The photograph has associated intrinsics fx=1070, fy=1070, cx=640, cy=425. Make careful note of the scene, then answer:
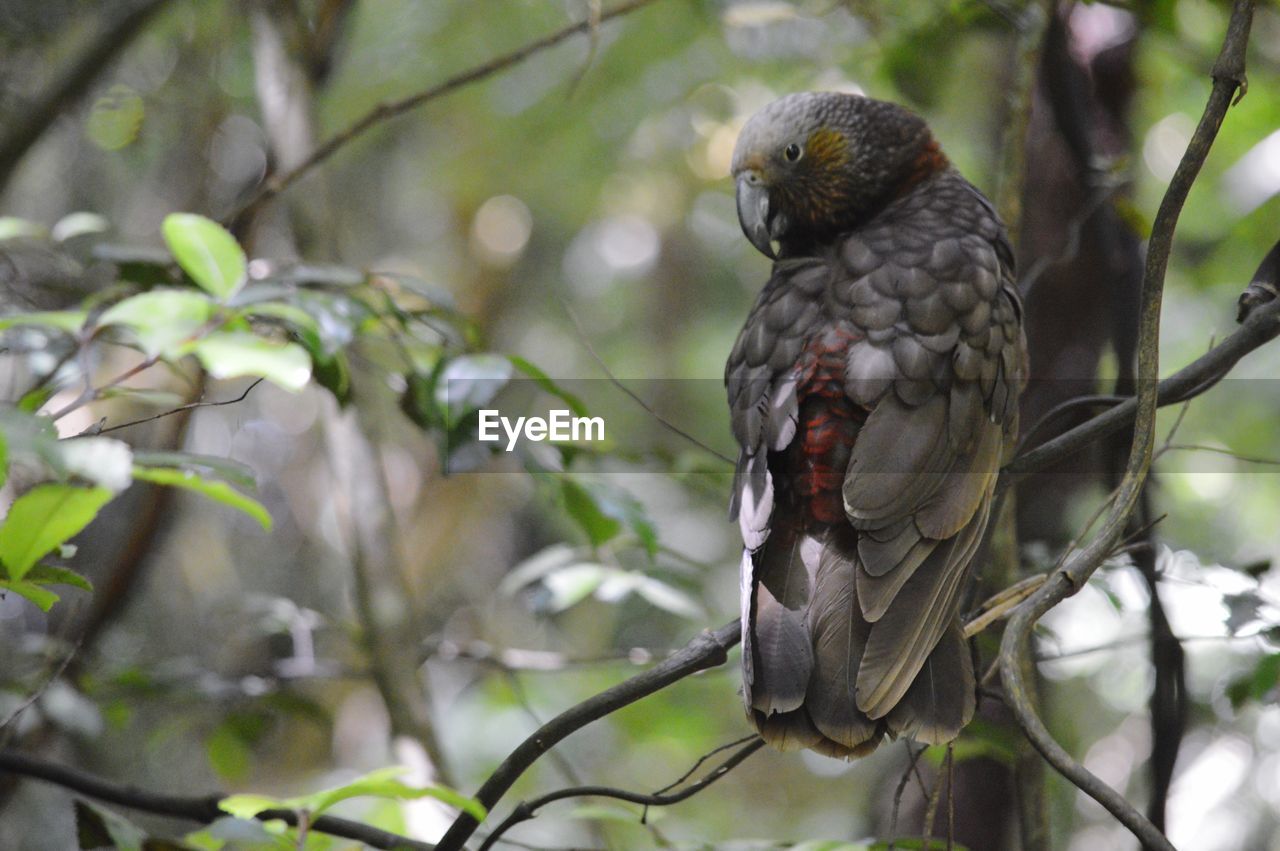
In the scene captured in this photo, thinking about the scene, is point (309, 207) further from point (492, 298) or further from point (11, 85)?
point (492, 298)

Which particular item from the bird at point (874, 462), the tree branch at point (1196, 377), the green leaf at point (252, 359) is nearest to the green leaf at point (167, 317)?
the green leaf at point (252, 359)

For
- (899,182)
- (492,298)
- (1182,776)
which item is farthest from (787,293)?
(492,298)

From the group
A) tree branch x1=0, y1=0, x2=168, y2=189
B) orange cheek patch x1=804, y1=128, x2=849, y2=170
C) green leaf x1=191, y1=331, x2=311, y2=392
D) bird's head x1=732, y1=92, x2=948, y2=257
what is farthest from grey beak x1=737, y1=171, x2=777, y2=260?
tree branch x1=0, y1=0, x2=168, y2=189

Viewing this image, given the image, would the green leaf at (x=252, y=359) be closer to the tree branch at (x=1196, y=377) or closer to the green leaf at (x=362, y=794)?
the green leaf at (x=362, y=794)

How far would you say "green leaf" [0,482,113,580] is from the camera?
→ 0.99m

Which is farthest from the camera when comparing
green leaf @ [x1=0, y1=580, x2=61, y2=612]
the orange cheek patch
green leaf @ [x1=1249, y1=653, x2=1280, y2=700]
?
the orange cheek patch

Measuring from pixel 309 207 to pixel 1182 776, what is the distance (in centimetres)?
317

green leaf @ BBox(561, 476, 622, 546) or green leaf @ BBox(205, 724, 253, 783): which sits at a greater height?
green leaf @ BBox(561, 476, 622, 546)

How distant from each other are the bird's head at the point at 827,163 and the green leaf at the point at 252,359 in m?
1.26

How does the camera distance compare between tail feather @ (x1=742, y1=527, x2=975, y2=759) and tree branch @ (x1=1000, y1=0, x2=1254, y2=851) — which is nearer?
tree branch @ (x1=1000, y1=0, x2=1254, y2=851)

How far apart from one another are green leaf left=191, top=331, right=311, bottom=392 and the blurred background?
0.58 meters

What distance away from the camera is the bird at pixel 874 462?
1.40m

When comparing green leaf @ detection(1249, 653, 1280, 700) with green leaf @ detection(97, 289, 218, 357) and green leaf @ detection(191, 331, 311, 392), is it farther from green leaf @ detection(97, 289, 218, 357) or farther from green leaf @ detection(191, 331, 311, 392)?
green leaf @ detection(97, 289, 218, 357)

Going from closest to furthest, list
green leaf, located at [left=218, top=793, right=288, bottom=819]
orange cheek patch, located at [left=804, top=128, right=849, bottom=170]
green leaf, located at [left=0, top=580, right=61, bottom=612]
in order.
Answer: green leaf, located at [left=0, top=580, right=61, bottom=612] < green leaf, located at [left=218, top=793, right=288, bottom=819] < orange cheek patch, located at [left=804, top=128, right=849, bottom=170]
